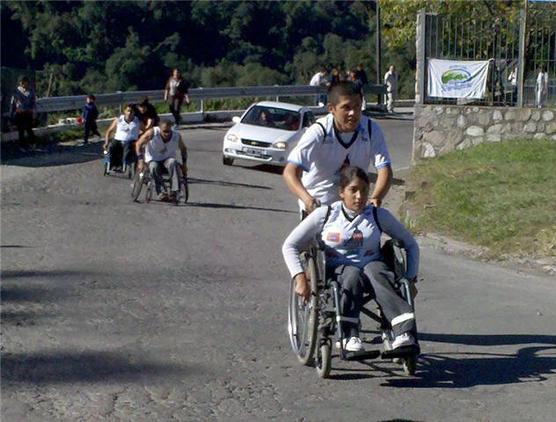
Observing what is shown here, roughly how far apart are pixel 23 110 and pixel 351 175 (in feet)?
60.3

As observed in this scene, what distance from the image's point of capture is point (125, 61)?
4891cm

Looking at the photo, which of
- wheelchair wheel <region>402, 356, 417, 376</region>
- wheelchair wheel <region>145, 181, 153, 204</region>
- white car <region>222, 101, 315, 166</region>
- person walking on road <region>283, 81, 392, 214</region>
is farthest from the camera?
white car <region>222, 101, 315, 166</region>

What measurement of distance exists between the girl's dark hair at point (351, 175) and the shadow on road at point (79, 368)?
1691mm

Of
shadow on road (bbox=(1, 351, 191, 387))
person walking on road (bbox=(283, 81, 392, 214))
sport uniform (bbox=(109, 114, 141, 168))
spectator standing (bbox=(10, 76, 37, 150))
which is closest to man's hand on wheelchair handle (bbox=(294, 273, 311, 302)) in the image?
person walking on road (bbox=(283, 81, 392, 214))

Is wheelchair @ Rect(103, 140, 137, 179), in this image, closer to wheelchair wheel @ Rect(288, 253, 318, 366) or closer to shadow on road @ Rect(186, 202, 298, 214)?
shadow on road @ Rect(186, 202, 298, 214)

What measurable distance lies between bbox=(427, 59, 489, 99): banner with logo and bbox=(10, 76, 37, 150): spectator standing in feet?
29.6

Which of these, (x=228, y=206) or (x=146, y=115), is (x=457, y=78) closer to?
(x=146, y=115)

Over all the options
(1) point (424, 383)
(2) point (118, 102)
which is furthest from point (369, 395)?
(2) point (118, 102)

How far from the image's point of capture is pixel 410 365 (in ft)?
24.2

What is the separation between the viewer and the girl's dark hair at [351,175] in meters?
7.60

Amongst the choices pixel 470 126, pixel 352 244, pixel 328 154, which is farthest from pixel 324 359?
pixel 470 126

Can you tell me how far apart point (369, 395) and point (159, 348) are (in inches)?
77.0

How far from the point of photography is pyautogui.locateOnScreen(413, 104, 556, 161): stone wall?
21.2 meters

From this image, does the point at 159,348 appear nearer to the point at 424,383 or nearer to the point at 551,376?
the point at 424,383
